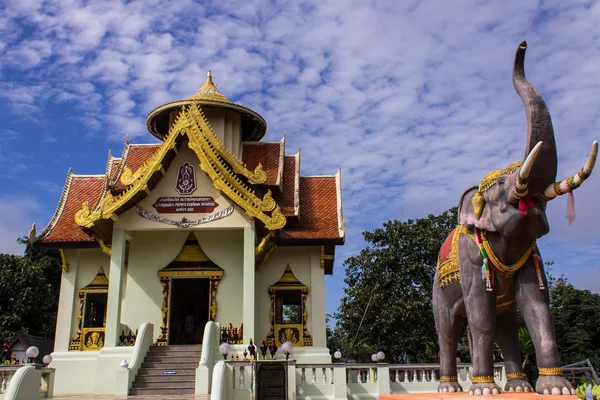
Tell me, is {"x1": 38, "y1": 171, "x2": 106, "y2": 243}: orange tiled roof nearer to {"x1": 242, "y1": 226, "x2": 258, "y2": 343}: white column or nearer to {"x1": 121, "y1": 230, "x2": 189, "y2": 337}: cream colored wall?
{"x1": 121, "y1": 230, "x2": 189, "y2": 337}: cream colored wall

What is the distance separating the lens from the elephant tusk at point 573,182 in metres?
4.64

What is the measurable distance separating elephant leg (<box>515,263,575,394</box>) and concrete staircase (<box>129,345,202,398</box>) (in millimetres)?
7018

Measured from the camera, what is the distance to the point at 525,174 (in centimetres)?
499

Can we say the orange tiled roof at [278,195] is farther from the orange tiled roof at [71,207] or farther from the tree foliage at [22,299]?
the tree foliage at [22,299]

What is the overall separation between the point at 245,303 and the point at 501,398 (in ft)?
26.1

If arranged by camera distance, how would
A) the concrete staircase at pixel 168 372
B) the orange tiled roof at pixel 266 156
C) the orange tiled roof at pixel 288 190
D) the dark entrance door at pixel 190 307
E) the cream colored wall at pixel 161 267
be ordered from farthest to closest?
the dark entrance door at pixel 190 307 → the orange tiled roof at pixel 266 156 → the orange tiled roof at pixel 288 190 → the cream colored wall at pixel 161 267 → the concrete staircase at pixel 168 372

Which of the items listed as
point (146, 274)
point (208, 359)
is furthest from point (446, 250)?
point (146, 274)

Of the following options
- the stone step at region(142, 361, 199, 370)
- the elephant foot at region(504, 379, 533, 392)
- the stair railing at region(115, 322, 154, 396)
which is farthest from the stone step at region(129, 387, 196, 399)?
the elephant foot at region(504, 379, 533, 392)

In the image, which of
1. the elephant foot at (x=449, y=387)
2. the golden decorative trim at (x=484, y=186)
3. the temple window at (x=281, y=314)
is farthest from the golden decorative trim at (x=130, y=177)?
the golden decorative trim at (x=484, y=186)

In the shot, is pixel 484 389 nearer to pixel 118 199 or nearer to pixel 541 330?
pixel 541 330

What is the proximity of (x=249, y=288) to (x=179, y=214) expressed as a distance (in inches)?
93.3

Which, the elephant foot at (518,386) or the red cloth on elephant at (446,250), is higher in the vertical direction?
the red cloth on elephant at (446,250)

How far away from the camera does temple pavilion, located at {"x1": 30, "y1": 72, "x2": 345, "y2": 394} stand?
1278 centimetres

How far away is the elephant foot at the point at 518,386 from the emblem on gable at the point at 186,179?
354 inches
